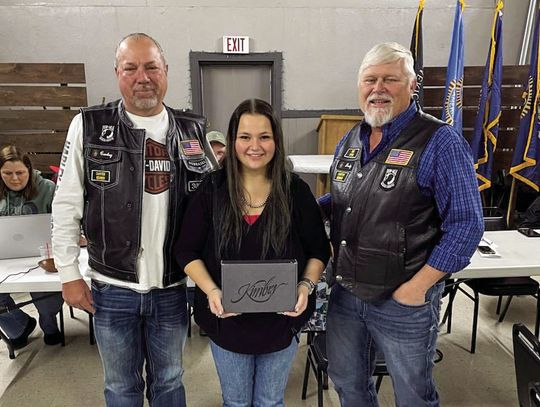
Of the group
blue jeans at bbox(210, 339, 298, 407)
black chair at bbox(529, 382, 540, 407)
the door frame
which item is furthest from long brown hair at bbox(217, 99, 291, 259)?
the door frame

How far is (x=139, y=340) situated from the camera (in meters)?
1.37

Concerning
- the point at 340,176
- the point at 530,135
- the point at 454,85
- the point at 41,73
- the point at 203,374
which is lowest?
the point at 203,374

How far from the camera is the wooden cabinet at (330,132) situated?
4.29m

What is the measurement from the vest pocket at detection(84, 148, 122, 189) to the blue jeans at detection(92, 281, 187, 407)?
342 millimetres

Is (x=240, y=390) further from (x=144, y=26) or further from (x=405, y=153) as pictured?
(x=144, y=26)

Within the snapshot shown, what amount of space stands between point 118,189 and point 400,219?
0.87 meters

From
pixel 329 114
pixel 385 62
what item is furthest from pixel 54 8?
pixel 385 62

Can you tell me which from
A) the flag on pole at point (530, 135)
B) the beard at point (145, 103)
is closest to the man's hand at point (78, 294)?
the beard at point (145, 103)

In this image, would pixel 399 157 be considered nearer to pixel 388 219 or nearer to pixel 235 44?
pixel 388 219

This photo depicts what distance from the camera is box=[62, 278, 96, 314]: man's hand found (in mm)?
1292

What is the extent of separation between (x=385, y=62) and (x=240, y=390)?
43.1 inches

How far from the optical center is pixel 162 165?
1.27m

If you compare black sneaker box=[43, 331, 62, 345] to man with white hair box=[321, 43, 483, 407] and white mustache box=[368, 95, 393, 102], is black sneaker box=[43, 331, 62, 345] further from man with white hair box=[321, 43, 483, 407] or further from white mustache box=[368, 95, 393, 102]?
white mustache box=[368, 95, 393, 102]

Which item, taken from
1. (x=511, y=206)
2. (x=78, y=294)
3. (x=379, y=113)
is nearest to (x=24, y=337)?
(x=78, y=294)
